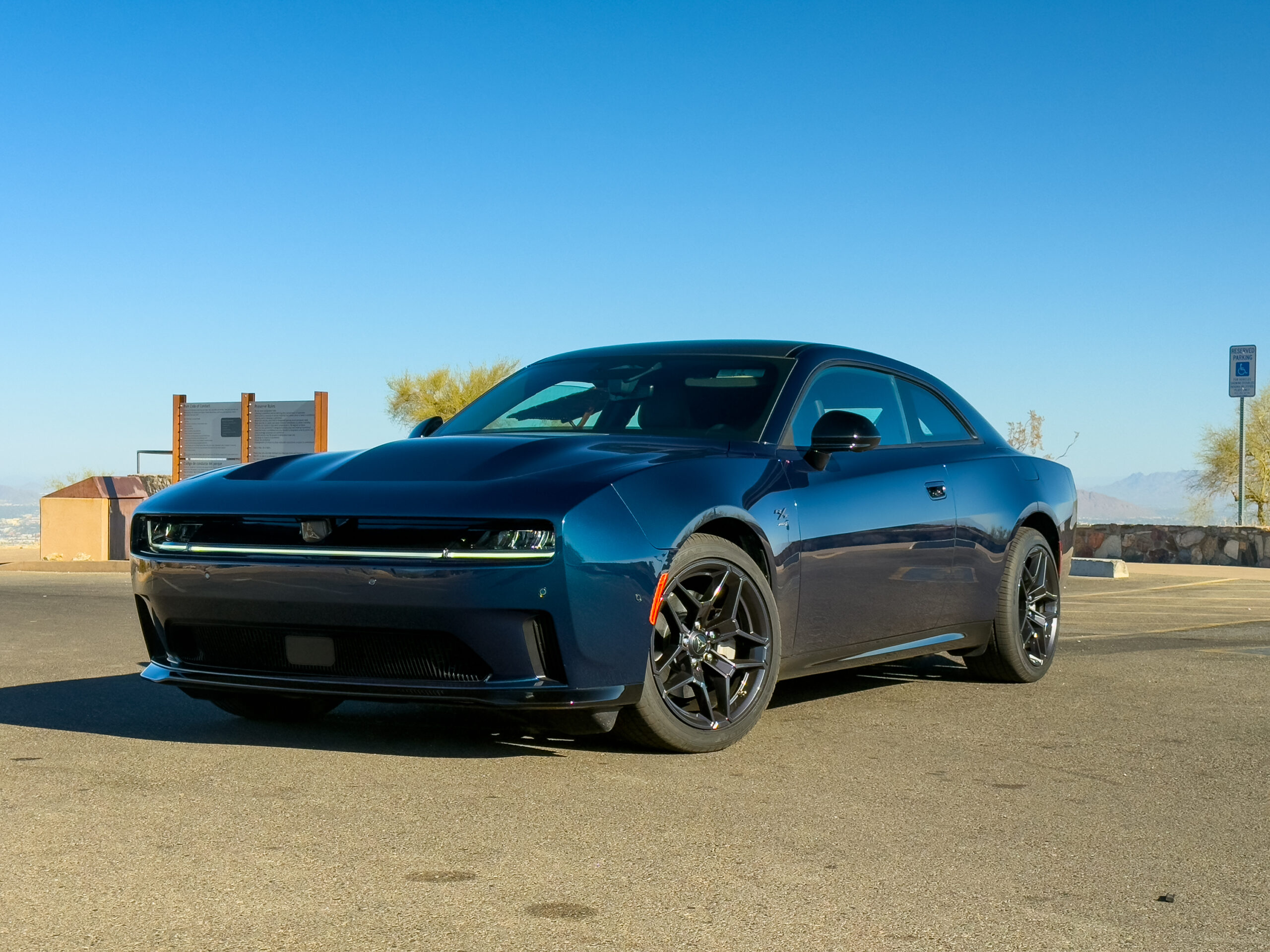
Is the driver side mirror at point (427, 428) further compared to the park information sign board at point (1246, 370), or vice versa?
the park information sign board at point (1246, 370)

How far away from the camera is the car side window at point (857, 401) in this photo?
5.93 meters

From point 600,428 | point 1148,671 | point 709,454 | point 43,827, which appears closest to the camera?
point 43,827

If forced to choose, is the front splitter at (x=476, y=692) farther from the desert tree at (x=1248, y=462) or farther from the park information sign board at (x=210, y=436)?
the desert tree at (x=1248, y=462)

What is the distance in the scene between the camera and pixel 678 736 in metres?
4.88

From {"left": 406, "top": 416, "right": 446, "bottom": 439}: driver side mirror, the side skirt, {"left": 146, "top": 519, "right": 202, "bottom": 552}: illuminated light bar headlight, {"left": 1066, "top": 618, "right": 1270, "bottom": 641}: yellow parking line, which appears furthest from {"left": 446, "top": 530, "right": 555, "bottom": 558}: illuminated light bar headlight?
{"left": 1066, "top": 618, "right": 1270, "bottom": 641}: yellow parking line

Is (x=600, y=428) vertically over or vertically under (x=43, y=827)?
over

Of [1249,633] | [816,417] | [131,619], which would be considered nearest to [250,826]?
[816,417]

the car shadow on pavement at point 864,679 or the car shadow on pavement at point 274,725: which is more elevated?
the car shadow on pavement at point 274,725

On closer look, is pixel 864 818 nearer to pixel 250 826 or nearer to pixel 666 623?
pixel 666 623

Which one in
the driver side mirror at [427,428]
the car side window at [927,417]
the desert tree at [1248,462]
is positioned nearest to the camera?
the driver side mirror at [427,428]

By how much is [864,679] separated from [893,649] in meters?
1.19

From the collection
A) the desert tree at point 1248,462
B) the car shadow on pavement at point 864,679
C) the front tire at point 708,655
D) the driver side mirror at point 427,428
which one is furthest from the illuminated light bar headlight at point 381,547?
the desert tree at point 1248,462

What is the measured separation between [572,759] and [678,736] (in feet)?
1.17

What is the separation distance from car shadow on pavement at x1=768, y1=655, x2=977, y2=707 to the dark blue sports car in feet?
→ 1.80
